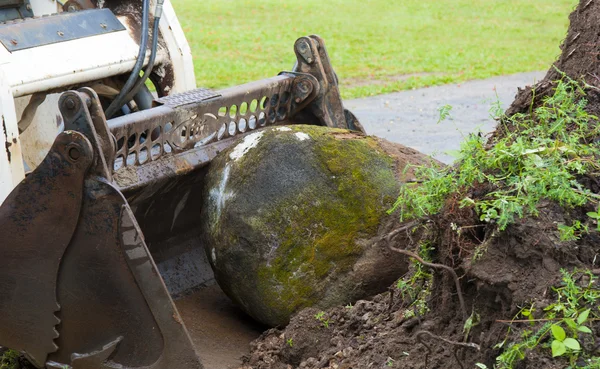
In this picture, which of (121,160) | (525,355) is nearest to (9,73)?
(121,160)

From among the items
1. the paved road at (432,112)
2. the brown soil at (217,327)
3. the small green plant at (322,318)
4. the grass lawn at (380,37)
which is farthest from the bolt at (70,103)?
the grass lawn at (380,37)

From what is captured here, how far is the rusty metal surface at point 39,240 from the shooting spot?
3350 mm

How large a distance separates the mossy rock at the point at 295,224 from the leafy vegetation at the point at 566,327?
4.40ft

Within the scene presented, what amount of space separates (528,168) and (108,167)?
157cm

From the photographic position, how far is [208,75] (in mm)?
12141

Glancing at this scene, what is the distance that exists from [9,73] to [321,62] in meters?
1.60

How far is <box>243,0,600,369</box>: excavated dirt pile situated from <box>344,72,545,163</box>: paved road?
4461 mm

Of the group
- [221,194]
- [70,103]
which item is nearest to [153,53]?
[221,194]

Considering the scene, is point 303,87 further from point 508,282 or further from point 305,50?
point 508,282

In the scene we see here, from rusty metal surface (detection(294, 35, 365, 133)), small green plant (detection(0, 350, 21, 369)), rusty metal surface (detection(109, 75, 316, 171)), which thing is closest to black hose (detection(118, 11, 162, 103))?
rusty metal surface (detection(109, 75, 316, 171))

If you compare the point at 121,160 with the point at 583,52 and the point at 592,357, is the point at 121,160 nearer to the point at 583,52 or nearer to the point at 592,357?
the point at 583,52

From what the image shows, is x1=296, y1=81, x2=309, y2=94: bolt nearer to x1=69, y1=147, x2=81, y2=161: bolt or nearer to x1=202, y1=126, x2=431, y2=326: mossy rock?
x1=202, y1=126, x2=431, y2=326: mossy rock

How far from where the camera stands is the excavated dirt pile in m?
2.50

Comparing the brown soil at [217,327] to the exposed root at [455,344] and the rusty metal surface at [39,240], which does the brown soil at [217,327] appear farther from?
the exposed root at [455,344]
